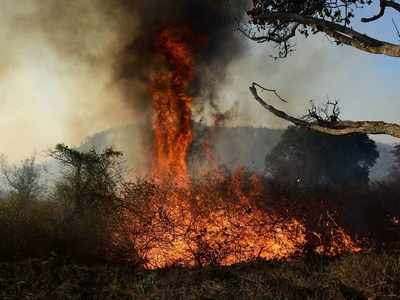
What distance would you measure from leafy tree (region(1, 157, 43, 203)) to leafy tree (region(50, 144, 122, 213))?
340 inches

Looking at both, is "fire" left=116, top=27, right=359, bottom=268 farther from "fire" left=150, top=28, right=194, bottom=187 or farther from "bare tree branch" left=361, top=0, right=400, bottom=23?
"bare tree branch" left=361, top=0, right=400, bottom=23

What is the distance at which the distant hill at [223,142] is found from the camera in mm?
34531

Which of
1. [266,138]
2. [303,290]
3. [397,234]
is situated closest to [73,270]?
[303,290]

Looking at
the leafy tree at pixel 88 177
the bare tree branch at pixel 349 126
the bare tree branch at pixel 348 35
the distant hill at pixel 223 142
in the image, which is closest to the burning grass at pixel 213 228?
the leafy tree at pixel 88 177

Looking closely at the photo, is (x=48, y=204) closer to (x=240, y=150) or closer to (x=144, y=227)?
(x=144, y=227)

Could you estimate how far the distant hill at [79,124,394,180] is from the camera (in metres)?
34.5

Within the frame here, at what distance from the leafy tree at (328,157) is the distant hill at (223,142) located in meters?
5.43

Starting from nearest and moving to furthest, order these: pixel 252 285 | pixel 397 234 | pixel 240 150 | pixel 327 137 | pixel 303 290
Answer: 1. pixel 303 290
2. pixel 252 285
3. pixel 397 234
4. pixel 327 137
5. pixel 240 150

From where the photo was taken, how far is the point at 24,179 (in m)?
32.1

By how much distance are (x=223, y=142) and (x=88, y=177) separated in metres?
43.0

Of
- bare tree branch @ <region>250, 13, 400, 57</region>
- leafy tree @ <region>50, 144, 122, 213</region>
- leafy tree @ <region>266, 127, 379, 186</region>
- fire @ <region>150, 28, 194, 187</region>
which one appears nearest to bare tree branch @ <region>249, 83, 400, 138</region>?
bare tree branch @ <region>250, 13, 400, 57</region>

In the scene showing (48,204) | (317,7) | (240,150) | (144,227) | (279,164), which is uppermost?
(240,150)

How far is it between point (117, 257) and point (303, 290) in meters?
10.4

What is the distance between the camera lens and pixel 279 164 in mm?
52781
